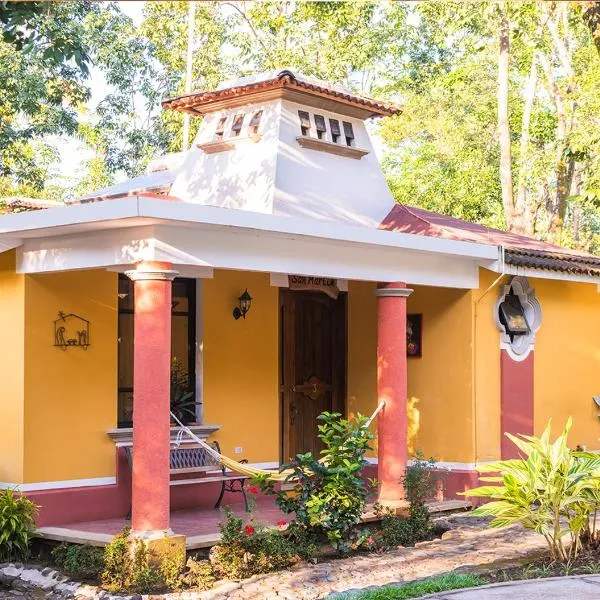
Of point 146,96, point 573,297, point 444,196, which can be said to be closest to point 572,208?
point 444,196

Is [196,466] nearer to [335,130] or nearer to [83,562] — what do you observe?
[83,562]

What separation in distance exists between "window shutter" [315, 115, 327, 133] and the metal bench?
14.5 ft

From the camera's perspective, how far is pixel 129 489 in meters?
9.71

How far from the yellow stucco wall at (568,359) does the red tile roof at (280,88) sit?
10.2ft

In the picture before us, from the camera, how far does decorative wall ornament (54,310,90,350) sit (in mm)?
9326

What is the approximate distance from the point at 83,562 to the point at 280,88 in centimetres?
641

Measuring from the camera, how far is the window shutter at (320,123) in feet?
40.9

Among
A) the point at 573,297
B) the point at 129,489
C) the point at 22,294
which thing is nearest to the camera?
the point at 22,294

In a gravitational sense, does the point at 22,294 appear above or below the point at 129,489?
above

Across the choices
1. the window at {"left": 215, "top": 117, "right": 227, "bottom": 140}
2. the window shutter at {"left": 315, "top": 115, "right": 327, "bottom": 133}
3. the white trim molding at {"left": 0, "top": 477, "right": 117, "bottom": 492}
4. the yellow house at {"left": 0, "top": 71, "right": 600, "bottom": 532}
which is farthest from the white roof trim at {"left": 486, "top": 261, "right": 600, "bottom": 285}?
the white trim molding at {"left": 0, "top": 477, "right": 117, "bottom": 492}

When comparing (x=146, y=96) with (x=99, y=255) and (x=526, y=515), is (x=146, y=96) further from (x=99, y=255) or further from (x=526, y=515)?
(x=526, y=515)

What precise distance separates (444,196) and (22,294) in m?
17.0

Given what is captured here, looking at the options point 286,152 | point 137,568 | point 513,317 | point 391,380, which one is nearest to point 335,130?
point 286,152

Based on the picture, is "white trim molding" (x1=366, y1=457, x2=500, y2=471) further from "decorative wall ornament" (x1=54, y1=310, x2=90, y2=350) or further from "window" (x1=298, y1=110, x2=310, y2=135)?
"window" (x1=298, y1=110, x2=310, y2=135)
